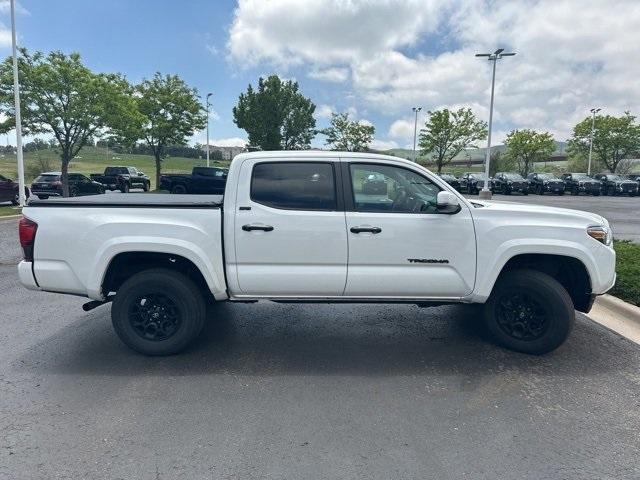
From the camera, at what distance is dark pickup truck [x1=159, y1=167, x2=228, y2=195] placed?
26.0 metres

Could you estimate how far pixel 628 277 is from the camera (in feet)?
19.1

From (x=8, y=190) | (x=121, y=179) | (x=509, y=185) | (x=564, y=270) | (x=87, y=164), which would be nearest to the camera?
(x=564, y=270)

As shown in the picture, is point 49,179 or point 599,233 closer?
point 599,233

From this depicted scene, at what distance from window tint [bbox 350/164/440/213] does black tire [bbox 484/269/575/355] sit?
1.06 metres

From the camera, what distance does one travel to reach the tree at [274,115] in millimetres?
37125

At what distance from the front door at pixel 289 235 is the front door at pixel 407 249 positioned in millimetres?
145

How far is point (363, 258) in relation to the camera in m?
3.93

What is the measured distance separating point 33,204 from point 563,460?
4.57 m

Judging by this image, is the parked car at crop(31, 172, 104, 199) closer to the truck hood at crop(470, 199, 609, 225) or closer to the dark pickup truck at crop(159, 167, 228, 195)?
the dark pickup truck at crop(159, 167, 228, 195)

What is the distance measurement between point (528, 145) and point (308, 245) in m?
49.3

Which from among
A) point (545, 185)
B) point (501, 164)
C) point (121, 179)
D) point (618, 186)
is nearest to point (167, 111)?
point (121, 179)

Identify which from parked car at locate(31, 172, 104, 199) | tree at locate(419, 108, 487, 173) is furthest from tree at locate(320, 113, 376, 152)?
parked car at locate(31, 172, 104, 199)

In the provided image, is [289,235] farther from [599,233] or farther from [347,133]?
[347,133]

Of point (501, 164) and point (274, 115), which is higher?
point (274, 115)
